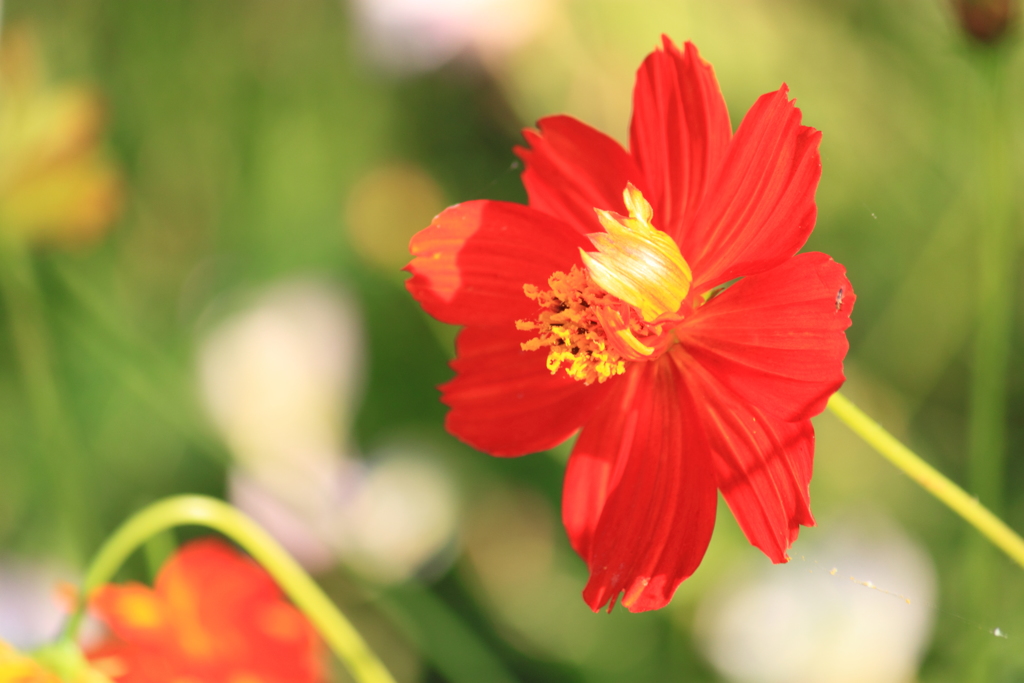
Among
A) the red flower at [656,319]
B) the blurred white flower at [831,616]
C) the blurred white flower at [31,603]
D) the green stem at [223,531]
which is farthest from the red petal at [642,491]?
the blurred white flower at [31,603]

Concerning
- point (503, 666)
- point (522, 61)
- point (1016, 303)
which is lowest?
point (503, 666)

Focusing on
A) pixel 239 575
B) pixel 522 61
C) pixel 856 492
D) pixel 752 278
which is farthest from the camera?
pixel 522 61

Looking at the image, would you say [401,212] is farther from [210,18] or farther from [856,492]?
[856,492]

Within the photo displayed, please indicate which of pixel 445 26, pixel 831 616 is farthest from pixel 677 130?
pixel 445 26

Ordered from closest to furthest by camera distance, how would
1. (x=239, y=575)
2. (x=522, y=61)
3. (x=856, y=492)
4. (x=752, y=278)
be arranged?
(x=752, y=278) → (x=239, y=575) → (x=856, y=492) → (x=522, y=61)

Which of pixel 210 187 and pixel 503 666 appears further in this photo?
pixel 210 187

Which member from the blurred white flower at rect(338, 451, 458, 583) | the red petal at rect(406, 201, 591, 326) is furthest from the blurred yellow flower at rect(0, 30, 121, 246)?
the red petal at rect(406, 201, 591, 326)

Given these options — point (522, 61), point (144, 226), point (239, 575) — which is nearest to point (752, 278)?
point (239, 575)

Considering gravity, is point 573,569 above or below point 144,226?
below
